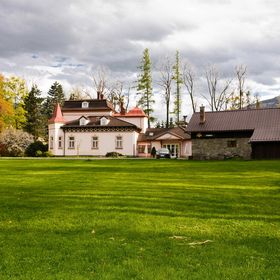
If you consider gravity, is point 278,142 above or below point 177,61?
below

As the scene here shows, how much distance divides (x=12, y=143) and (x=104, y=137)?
1139 centimetres

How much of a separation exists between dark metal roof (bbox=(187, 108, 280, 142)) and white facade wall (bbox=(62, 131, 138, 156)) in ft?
32.6

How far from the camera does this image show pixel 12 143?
152 feet

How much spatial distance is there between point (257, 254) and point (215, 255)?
574 mm

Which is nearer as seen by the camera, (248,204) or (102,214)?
(102,214)

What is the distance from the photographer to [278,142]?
32562 millimetres

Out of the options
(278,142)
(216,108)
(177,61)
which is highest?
(177,61)

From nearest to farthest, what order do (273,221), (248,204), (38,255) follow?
(38,255), (273,221), (248,204)

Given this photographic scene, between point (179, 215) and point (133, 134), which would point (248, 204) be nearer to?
point (179, 215)

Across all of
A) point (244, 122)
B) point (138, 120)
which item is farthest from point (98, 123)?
point (244, 122)

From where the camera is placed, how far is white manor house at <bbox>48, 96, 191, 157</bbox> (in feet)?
151

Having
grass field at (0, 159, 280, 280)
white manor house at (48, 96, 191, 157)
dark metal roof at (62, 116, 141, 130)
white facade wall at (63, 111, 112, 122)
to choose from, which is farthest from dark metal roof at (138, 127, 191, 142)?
grass field at (0, 159, 280, 280)

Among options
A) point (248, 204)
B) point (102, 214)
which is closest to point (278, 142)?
point (248, 204)

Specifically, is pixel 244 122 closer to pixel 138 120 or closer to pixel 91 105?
pixel 138 120
